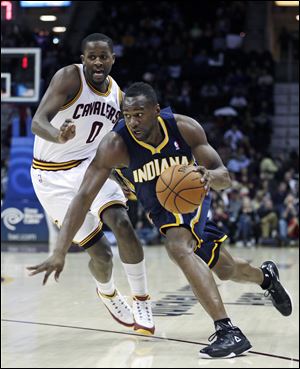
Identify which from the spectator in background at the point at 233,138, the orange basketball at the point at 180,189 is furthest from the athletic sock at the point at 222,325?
the spectator in background at the point at 233,138

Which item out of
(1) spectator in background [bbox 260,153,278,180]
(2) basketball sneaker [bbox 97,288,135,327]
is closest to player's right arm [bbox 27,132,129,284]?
(2) basketball sneaker [bbox 97,288,135,327]

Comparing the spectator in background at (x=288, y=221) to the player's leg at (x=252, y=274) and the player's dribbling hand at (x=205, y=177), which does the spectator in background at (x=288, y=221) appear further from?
the player's dribbling hand at (x=205, y=177)

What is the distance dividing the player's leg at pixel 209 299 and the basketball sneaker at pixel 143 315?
186cm

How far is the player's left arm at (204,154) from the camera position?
5.69 metres

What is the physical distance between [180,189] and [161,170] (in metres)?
0.57

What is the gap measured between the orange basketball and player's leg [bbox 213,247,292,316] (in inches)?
51.9

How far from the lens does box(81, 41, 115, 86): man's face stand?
6246mm

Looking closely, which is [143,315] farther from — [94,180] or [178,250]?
[94,180]

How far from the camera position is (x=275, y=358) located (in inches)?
318

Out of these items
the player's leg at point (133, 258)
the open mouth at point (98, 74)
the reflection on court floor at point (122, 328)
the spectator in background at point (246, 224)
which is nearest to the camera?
the open mouth at point (98, 74)

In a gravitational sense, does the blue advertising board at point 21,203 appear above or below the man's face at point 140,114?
below

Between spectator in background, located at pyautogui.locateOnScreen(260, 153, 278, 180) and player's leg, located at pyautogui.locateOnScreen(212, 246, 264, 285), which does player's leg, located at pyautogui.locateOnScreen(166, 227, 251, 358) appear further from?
spectator in background, located at pyautogui.locateOnScreen(260, 153, 278, 180)

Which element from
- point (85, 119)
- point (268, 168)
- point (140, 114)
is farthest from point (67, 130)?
point (268, 168)

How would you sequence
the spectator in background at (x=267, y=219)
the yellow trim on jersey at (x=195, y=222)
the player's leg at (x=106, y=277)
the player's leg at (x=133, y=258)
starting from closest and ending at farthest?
the yellow trim on jersey at (x=195, y=222), the player's leg at (x=133, y=258), the player's leg at (x=106, y=277), the spectator in background at (x=267, y=219)
